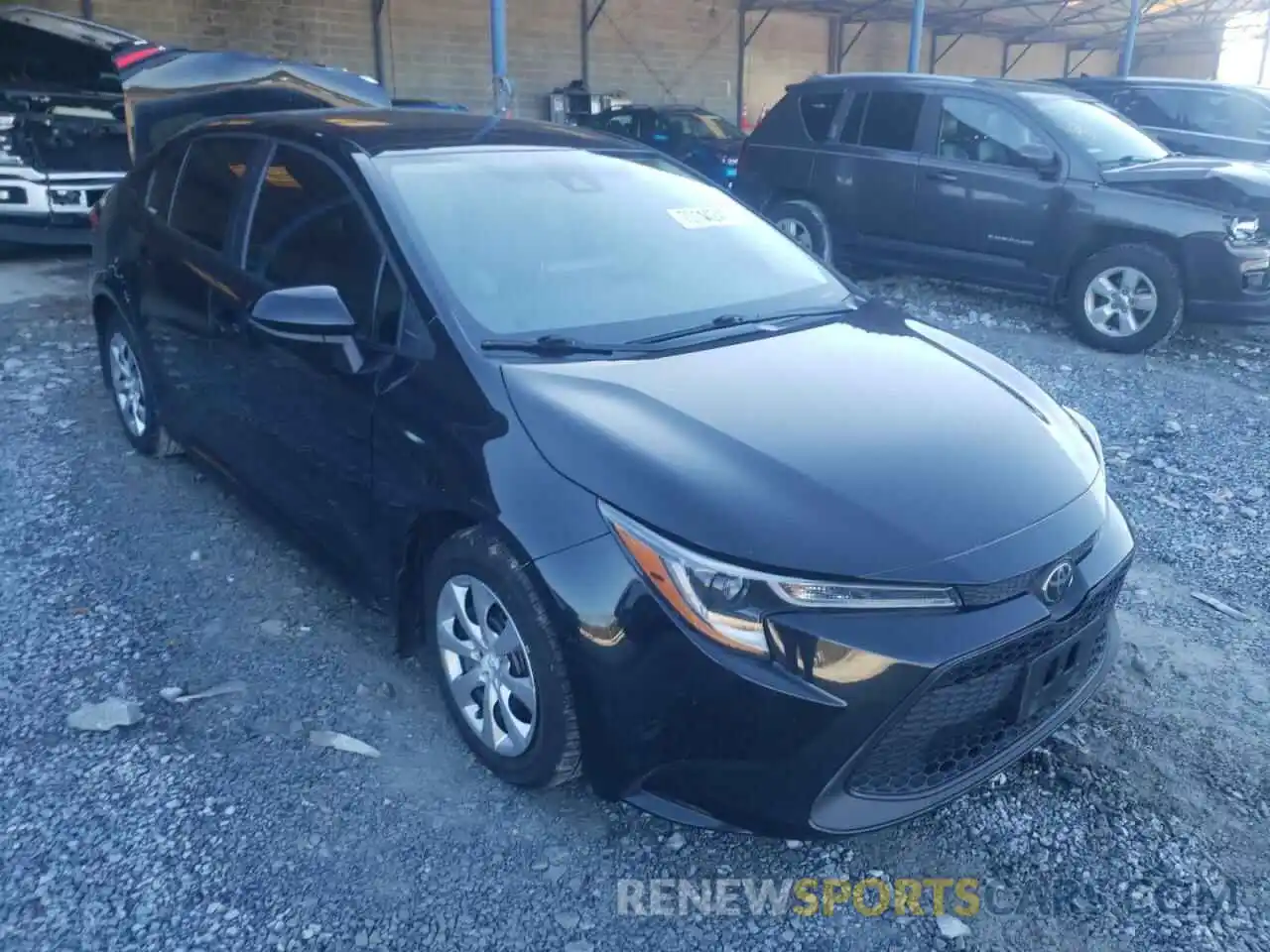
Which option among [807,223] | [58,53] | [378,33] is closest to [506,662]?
[807,223]

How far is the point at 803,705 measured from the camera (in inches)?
84.0

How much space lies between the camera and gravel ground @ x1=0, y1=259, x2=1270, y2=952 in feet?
7.61

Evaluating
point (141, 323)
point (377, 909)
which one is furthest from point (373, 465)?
point (141, 323)

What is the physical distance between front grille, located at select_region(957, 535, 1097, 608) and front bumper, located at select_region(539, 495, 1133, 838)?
2cm

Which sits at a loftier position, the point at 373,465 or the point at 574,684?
the point at 373,465

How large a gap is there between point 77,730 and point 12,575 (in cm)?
113

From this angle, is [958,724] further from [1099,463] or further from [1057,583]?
[1099,463]

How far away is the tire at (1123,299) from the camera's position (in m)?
6.81

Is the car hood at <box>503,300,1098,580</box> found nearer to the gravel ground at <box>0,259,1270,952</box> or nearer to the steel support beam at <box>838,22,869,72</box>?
the gravel ground at <box>0,259,1270,952</box>

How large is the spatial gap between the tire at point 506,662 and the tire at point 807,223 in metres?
6.35

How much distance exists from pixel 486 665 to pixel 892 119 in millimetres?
6862

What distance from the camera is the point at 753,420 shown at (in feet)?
8.44

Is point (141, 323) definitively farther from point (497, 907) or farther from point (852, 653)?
point (852, 653)

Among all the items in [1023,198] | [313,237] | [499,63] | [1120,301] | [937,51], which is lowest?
[1120,301]
